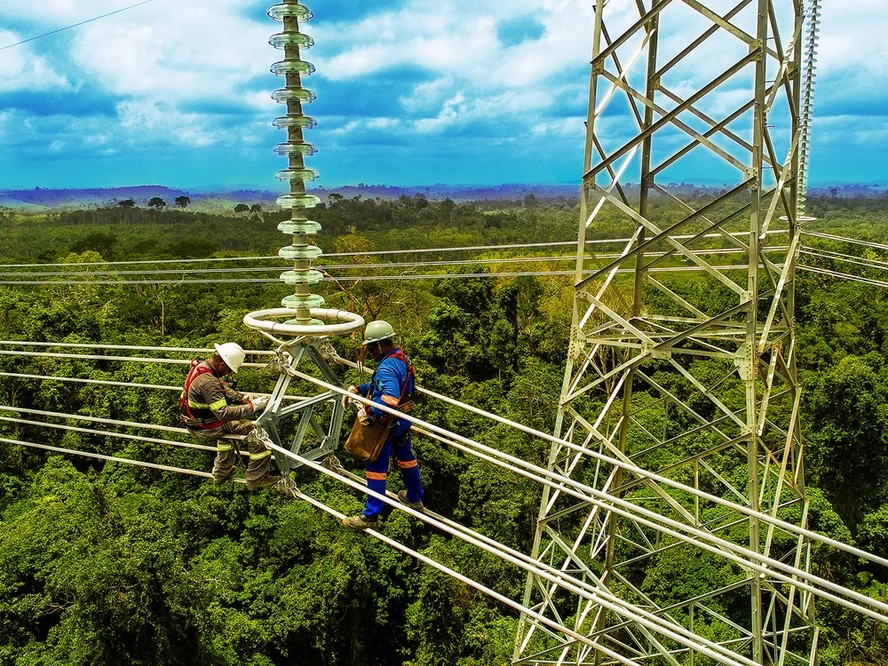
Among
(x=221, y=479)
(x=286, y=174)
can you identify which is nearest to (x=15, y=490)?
(x=221, y=479)

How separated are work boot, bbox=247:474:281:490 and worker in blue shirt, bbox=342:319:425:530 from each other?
2.81ft

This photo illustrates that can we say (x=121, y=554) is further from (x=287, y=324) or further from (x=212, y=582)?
(x=287, y=324)

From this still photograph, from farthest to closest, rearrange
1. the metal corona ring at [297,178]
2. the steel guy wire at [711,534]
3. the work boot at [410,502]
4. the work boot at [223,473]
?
the work boot at [410,502], the work boot at [223,473], the metal corona ring at [297,178], the steel guy wire at [711,534]

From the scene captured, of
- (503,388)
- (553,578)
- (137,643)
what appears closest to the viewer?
(553,578)

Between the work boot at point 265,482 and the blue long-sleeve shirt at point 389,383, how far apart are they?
1.33m

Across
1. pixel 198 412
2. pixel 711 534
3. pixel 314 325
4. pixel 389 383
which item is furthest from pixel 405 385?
pixel 711 534

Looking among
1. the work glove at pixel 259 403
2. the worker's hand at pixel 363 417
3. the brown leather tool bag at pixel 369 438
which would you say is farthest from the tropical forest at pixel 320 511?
the worker's hand at pixel 363 417

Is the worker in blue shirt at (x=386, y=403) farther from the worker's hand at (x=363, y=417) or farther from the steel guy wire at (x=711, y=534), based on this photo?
the steel guy wire at (x=711, y=534)

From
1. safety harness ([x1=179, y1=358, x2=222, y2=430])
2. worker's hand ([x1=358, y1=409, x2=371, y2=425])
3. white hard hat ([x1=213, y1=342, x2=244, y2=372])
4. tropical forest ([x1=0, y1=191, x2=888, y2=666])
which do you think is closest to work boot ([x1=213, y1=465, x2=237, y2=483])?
safety harness ([x1=179, y1=358, x2=222, y2=430])

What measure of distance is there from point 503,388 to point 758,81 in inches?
898

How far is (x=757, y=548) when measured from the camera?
729cm

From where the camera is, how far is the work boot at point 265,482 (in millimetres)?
6930

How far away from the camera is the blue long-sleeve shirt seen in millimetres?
6426

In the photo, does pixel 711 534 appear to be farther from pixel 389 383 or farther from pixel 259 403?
pixel 259 403
